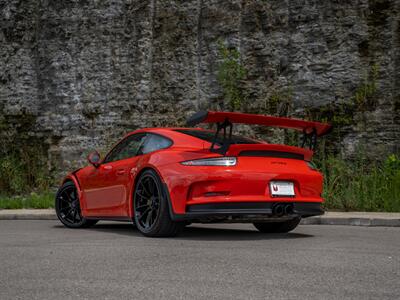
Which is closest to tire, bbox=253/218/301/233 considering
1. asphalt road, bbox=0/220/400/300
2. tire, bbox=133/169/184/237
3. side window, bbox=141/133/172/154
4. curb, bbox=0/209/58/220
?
asphalt road, bbox=0/220/400/300

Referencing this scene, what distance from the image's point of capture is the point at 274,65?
1572cm

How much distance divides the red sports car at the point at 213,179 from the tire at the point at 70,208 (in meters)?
1.26

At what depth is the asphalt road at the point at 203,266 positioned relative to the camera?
4.15m

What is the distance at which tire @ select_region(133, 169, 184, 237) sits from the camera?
274 inches

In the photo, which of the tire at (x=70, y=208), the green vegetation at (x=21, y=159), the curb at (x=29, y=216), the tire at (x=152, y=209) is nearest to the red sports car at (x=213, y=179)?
the tire at (x=152, y=209)

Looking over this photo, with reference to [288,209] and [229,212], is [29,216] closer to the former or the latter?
[229,212]

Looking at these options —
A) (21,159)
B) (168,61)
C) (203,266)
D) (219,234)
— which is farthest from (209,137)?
(21,159)

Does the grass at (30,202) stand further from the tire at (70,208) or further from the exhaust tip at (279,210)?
the exhaust tip at (279,210)

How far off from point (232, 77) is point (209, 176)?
9.44m

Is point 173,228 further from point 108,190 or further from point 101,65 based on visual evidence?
point 101,65

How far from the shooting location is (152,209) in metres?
7.19

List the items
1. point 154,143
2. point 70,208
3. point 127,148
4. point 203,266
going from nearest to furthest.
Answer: point 203,266 < point 154,143 < point 127,148 < point 70,208

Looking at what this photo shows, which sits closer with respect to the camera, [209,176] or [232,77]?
[209,176]

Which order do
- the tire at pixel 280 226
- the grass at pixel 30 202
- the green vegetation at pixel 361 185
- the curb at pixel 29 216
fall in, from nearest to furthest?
1. the tire at pixel 280 226
2. the green vegetation at pixel 361 185
3. the curb at pixel 29 216
4. the grass at pixel 30 202
